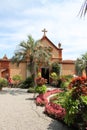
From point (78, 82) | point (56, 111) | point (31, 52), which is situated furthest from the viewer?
point (31, 52)

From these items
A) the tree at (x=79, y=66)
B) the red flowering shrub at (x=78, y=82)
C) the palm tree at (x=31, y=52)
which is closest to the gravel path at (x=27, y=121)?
the red flowering shrub at (x=78, y=82)

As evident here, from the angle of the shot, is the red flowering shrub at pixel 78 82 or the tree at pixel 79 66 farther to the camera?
the tree at pixel 79 66

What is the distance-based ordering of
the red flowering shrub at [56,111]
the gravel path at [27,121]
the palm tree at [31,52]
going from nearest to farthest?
the gravel path at [27,121] < the red flowering shrub at [56,111] < the palm tree at [31,52]

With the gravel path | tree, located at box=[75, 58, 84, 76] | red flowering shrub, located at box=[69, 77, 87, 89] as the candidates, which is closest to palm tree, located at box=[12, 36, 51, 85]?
tree, located at box=[75, 58, 84, 76]

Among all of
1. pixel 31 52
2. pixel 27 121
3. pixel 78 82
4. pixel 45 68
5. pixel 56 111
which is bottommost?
pixel 27 121

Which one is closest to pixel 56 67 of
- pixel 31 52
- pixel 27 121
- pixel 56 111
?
pixel 31 52

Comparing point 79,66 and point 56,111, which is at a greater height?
point 79,66

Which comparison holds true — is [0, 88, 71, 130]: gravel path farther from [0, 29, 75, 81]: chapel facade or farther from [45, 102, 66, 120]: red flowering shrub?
[0, 29, 75, 81]: chapel facade

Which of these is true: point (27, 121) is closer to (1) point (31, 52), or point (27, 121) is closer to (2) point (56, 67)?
(1) point (31, 52)

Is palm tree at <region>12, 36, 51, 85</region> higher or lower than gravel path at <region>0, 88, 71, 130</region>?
higher

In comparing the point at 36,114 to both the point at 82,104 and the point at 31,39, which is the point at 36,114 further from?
the point at 31,39

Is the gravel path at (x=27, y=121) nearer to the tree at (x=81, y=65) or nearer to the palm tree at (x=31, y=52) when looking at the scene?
the palm tree at (x=31, y=52)

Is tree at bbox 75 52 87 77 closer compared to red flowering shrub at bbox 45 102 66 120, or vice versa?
red flowering shrub at bbox 45 102 66 120

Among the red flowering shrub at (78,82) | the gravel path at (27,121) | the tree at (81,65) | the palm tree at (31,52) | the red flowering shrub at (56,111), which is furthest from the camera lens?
the tree at (81,65)
